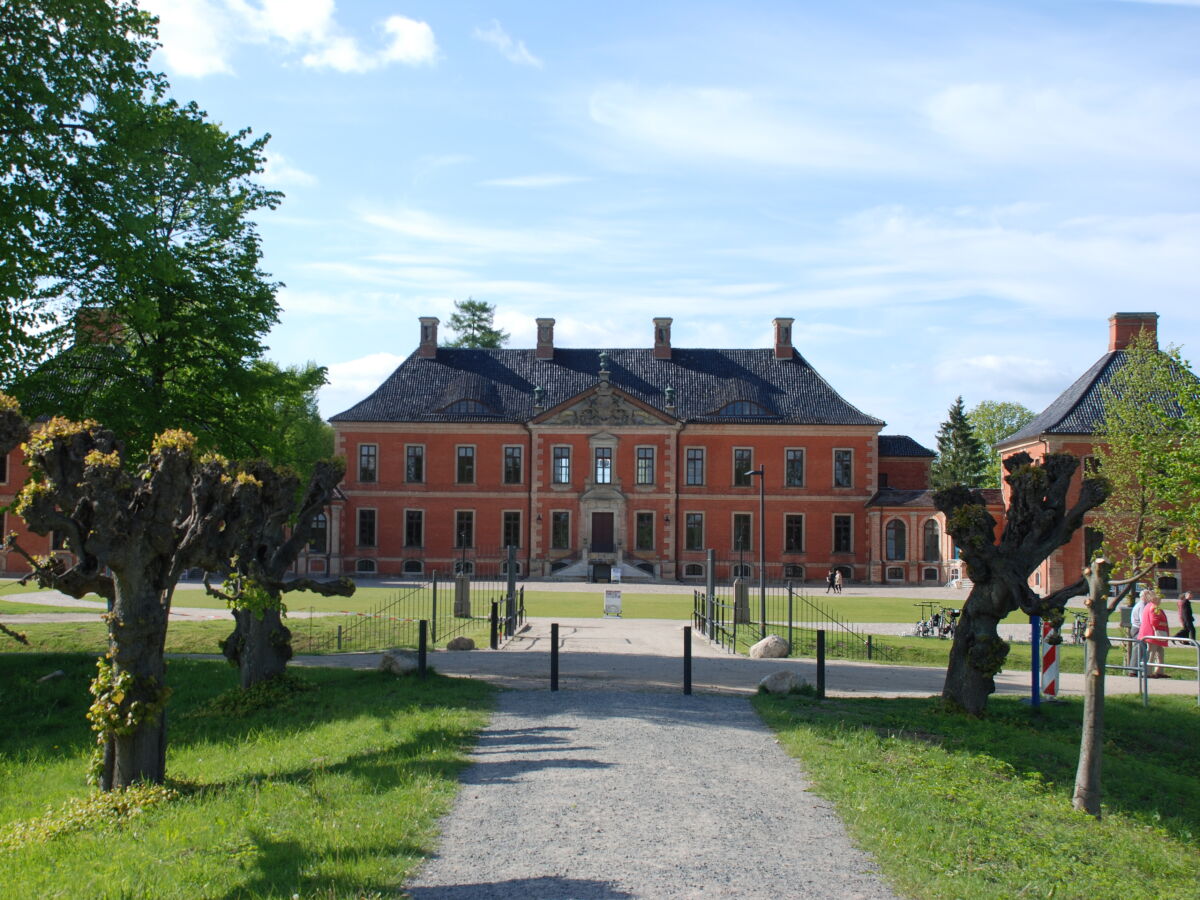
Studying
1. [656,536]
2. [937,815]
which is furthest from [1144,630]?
[656,536]

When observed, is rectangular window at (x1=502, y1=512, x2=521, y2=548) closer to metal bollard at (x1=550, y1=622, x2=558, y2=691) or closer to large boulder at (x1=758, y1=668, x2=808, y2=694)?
metal bollard at (x1=550, y1=622, x2=558, y2=691)

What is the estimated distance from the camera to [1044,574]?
4488 cm

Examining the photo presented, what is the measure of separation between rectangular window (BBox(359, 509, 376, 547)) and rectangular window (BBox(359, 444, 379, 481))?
67.3 inches

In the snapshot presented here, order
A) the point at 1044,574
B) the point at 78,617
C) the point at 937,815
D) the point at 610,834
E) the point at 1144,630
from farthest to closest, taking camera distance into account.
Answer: the point at 1044,574
the point at 78,617
the point at 1144,630
the point at 937,815
the point at 610,834

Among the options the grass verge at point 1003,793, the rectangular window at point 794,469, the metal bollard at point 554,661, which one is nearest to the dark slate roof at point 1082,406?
the rectangular window at point 794,469

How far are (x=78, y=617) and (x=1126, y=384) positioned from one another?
36.8 metres

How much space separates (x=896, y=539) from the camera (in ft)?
161

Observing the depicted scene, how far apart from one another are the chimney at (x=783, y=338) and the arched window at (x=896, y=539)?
34.5 ft

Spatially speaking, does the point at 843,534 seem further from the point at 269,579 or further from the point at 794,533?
the point at 269,579

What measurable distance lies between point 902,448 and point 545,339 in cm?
1969

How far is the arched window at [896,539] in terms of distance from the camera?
49.0m

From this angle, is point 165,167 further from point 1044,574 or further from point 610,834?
point 1044,574

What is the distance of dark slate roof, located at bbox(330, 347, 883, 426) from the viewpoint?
5106 centimetres

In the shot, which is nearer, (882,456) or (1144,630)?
(1144,630)
